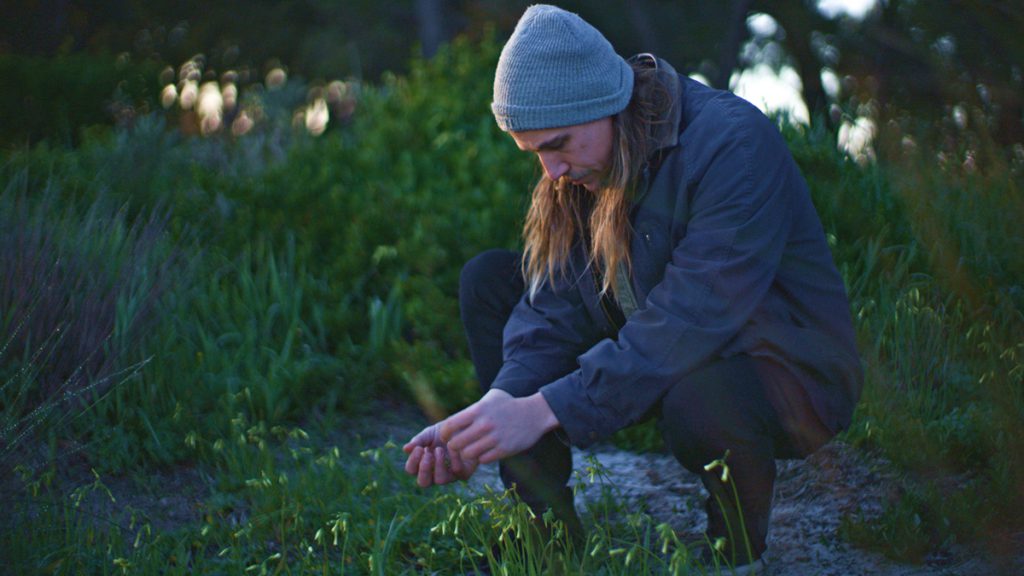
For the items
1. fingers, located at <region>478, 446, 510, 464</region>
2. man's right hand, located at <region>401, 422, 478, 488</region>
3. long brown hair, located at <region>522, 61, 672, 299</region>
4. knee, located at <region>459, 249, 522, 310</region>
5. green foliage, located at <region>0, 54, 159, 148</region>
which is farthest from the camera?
green foliage, located at <region>0, 54, 159, 148</region>

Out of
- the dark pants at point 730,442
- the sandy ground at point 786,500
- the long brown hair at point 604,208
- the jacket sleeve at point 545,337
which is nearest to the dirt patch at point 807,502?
the sandy ground at point 786,500

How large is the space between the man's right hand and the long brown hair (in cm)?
52

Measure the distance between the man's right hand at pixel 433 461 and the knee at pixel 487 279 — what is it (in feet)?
1.80

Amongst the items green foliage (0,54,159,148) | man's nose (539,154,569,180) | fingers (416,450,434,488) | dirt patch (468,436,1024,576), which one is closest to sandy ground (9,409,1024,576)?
dirt patch (468,436,1024,576)

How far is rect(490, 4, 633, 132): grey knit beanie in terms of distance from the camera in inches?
93.3

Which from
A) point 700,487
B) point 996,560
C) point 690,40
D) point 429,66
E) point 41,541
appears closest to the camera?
point 996,560

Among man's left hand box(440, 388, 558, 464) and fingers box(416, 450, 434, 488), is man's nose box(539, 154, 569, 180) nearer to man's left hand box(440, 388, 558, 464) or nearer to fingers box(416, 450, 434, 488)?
man's left hand box(440, 388, 558, 464)

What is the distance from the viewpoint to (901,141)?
14.0 feet

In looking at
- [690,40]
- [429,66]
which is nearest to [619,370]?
[429,66]

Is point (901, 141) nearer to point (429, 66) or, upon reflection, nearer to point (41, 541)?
point (429, 66)

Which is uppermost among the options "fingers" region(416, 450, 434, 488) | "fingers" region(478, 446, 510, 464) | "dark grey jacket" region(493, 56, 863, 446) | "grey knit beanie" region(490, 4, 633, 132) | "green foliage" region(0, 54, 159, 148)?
"grey knit beanie" region(490, 4, 633, 132)

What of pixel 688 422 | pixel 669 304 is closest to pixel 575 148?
pixel 669 304

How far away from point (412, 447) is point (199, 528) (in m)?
1.01

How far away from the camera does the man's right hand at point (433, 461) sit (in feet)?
7.72
